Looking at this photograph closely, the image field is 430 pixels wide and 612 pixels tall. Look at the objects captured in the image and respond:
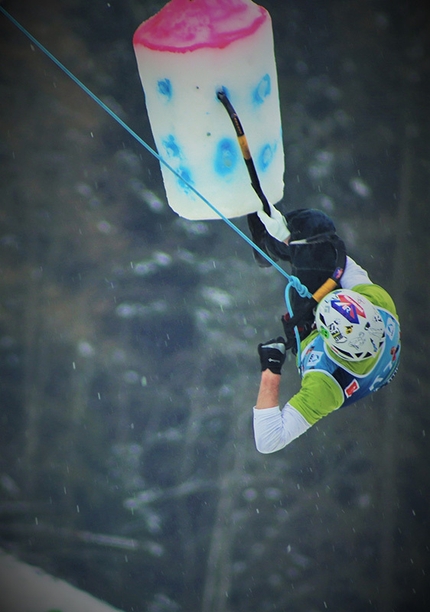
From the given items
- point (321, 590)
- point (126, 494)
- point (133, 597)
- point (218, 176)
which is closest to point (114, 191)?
point (218, 176)

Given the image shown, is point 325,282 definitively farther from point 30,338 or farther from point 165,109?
point 30,338

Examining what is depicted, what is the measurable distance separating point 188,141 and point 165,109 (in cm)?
13

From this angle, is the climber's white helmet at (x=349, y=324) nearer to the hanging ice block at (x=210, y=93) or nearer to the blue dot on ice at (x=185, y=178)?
the hanging ice block at (x=210, y=93)

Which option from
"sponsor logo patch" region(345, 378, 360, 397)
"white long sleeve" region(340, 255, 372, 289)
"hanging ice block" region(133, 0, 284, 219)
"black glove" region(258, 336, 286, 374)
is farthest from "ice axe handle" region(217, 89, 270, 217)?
"sponsor logo patch" region(345, 378, 360, 397)

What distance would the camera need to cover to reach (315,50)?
2.73 m

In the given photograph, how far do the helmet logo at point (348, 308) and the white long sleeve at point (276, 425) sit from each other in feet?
1.37

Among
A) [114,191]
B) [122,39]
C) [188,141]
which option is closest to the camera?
[188,141]

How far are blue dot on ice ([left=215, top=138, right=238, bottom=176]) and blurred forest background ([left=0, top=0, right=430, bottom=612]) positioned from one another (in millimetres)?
511

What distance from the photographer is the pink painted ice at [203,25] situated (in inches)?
87.8

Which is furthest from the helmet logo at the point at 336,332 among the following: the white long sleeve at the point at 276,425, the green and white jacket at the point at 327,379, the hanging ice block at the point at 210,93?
the hanging ice block at the point at 210,93

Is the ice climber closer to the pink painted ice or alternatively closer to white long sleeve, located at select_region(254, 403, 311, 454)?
white long sleeve, located at select_region(254, 403, 311, 454)

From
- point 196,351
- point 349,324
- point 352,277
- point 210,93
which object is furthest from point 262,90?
point 196,351

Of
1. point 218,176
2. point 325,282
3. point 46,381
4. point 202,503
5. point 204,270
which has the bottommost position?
point 202,503

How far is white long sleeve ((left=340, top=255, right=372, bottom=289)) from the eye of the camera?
8.11 feet
